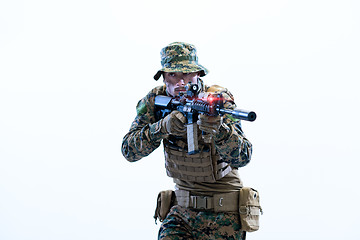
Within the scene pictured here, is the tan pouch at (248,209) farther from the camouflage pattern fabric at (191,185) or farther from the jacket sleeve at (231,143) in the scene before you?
the jacket sleeve at (231,143)

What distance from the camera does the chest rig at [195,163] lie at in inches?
114

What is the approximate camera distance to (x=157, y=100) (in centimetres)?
301

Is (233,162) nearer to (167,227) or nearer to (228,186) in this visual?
(228,186)

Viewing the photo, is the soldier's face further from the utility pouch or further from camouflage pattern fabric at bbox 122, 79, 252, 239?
the utility pouch

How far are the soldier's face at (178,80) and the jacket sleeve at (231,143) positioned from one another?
201mm

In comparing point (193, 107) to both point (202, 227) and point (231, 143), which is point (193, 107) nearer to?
point (231, 143)

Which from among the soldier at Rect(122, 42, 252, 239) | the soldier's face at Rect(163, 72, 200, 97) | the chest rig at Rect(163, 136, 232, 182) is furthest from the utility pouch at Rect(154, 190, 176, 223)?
the soldier's face at Rect(163, 72, 200, 97)

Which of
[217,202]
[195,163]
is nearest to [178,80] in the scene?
[195,163]

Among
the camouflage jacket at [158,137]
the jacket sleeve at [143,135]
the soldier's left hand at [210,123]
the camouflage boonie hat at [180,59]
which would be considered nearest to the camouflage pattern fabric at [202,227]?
the camouflage jacket at [158,137]

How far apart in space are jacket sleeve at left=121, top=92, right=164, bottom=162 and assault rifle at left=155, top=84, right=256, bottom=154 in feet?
0.19

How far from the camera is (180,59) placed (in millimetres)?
2969

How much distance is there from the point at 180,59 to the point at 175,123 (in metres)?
0.42

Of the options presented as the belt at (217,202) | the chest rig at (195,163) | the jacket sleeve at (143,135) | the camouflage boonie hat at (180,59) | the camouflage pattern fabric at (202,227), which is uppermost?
the camouflage boonie hat at (180,59)

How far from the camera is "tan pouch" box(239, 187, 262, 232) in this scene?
2910 mm
